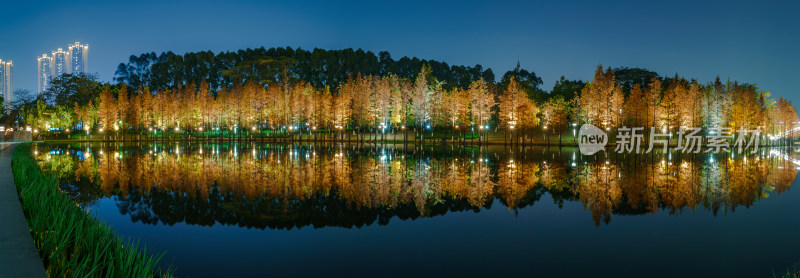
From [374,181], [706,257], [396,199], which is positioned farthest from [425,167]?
[706,257]

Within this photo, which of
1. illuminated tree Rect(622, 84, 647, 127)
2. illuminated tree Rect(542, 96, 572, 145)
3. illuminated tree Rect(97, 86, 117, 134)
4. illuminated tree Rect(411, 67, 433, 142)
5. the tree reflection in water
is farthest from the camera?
illuminated tree Rect(97, 86, 117, 134)

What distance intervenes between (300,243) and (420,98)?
183 ft

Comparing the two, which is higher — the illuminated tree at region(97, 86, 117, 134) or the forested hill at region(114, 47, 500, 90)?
the forested hill at region(114, 47, 500, 90)

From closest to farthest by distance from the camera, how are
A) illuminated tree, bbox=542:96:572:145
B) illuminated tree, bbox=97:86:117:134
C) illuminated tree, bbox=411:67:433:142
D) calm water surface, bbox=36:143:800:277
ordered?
calm water surface, bbox=36:143:800:277 < illuminated tree, bbox=411:67:433:142 < illuminated tree, bbox=542:96:572:145 < illuminated tree, bbox=97:86:117:134

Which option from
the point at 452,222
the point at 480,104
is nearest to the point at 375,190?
the point at 452,222

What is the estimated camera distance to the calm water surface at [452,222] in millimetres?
9102

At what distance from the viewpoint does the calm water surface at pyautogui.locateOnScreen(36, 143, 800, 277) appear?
9102 mm

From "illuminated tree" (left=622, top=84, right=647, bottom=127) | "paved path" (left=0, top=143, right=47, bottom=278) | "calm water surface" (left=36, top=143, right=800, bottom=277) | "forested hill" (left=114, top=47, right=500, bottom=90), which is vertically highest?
"forested hill" (left=114, top=47, right=500, bottom=90)

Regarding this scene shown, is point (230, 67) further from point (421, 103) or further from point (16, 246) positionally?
point (16, 246)

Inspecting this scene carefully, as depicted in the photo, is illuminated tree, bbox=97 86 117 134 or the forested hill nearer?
illuminated tree, bbox=97 86 117 134

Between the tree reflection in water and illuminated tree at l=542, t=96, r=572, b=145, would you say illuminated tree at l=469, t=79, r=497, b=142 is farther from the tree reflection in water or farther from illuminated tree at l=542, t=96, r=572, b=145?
the tree reflection in water

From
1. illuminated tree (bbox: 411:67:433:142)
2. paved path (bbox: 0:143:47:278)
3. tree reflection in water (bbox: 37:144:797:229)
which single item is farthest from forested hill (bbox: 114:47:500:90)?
paved path (bbox: 0:143:47:278)

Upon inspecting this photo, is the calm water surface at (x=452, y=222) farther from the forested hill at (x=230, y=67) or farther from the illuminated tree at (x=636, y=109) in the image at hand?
the forested hill at (x=230, y=67)

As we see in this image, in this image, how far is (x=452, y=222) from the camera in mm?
12875
